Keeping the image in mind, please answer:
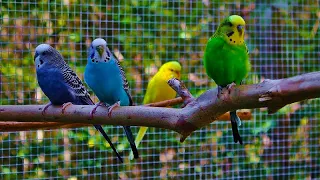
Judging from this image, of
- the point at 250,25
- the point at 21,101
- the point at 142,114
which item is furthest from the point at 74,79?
the point at 250,25

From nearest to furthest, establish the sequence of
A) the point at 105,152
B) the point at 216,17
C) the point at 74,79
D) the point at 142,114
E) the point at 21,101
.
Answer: the point at 142,114 → the point at 74,79 → the point at 21,101 → the point at 105,152 → the point at 216,17

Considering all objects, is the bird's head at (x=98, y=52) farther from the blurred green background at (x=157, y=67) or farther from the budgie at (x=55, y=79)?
the blurred green background at (x=157, y=67)

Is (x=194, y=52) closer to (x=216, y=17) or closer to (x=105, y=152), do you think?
(x=216, y=17)

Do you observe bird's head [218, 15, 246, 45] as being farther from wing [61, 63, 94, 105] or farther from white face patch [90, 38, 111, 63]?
wing [61, 63, 94, 105]

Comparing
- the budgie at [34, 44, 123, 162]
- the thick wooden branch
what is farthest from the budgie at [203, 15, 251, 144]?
the budgie at [34, 44, 123, 162]

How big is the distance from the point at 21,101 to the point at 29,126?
0.48 metres

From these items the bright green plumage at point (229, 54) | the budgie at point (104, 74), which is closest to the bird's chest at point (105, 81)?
the budgie at point (104, 74)

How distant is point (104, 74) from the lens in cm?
121

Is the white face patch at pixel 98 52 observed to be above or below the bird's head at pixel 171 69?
above

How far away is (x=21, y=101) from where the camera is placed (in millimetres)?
1771

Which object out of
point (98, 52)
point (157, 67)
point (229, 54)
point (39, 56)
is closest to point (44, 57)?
point (39, 56)

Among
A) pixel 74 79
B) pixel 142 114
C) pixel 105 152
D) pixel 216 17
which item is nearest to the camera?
pixel 142 114

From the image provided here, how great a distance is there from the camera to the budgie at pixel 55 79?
1.28 m

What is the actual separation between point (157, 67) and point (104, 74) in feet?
2.55
